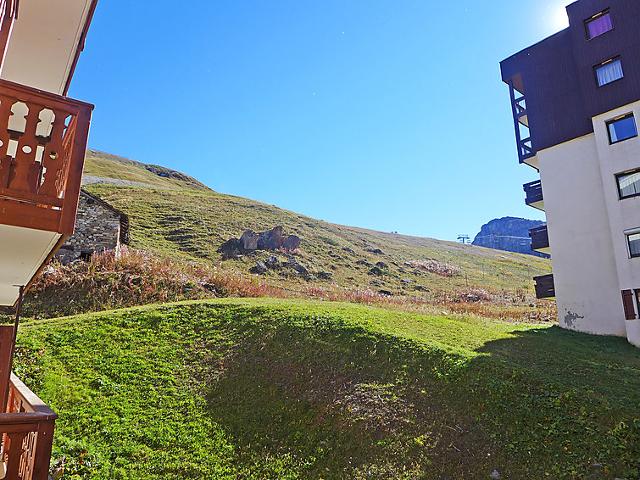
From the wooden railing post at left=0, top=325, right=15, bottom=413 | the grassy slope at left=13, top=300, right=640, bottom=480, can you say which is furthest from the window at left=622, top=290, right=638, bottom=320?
the wooden railing post at left=0, top=325, right=15, bottom=413

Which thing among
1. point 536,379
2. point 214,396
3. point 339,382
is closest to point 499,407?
point 536,379

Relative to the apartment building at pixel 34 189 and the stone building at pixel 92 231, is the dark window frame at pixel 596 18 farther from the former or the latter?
the stone building at pixel 92 231

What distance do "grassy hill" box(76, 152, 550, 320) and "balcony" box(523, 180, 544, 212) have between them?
565 inches

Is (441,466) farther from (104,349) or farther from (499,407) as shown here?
(104,349)

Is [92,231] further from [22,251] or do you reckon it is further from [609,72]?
[609,72]

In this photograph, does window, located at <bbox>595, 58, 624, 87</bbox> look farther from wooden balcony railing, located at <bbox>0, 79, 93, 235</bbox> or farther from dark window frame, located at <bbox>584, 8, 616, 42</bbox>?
wooden balcony railing, located at <bbox>0, 79, 93, 235</bbox>

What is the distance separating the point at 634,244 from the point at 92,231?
28891 millimetres

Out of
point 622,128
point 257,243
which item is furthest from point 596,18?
point 257,243

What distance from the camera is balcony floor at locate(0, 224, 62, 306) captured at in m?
4.71

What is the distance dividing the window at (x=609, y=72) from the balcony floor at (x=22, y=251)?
25.6 m

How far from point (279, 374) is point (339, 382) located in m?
1.85

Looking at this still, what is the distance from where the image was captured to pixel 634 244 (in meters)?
19.6

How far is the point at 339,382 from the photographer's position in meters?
11.7

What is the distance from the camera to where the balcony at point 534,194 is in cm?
2545
